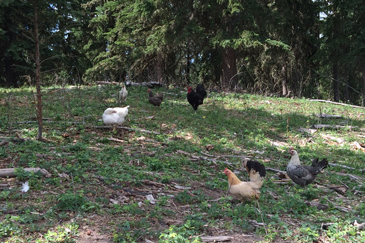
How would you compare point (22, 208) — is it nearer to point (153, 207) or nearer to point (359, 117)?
point (153, 207)

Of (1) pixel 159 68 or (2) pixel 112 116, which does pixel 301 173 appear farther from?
(1) pixel 159 68

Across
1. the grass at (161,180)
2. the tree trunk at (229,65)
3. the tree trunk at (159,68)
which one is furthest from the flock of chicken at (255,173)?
the tree trunk at (159,68)

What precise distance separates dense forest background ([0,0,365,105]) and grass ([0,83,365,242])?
6248mm

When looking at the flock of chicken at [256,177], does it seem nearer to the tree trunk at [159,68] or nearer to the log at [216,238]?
the log at [216,238]

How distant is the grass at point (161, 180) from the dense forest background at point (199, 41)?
625 cm

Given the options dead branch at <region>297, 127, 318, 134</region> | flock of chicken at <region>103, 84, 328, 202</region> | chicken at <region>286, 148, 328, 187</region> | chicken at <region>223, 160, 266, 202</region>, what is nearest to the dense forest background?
dead branch at <region>297, 127, 318, 134</region>

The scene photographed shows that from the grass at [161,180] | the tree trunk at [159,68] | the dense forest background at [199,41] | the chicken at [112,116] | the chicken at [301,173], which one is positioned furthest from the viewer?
the tree trunk at [159,68]

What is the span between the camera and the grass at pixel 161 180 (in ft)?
13.7

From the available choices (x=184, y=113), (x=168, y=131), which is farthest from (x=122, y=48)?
(x=168, y=131)

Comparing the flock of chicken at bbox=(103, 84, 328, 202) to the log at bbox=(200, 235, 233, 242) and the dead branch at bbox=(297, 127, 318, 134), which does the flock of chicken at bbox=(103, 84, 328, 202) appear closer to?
the log at bbox=(200, 235, 233, 242)

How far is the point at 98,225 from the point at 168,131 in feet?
18.6

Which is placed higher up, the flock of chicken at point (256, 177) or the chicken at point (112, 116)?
the chicken at point (112, 116)

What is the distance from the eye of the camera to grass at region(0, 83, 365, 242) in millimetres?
4188

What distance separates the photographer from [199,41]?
18.0 m
